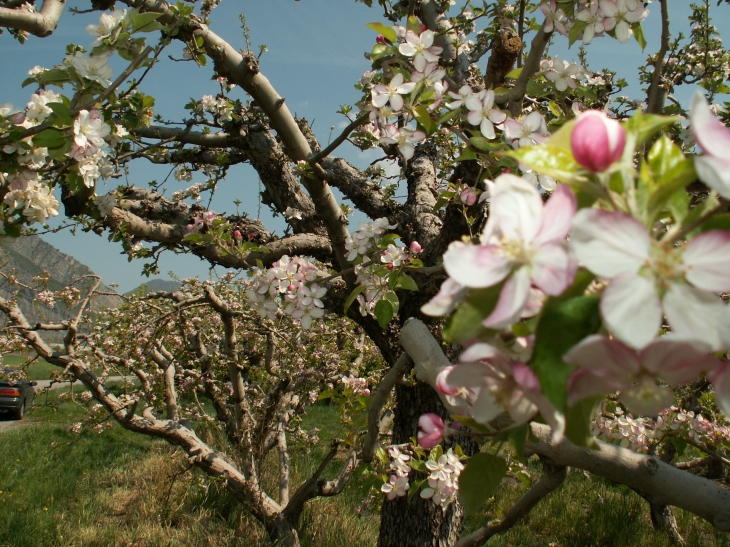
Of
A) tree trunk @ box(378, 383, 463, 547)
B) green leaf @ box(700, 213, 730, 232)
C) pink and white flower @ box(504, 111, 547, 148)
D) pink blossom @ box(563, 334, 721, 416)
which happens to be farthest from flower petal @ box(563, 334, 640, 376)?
tree trunk @ box(378, 383, 463, 547)

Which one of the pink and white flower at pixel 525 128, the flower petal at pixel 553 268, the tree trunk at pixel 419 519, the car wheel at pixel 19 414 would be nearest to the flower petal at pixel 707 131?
the flower petal at pixel 553 268

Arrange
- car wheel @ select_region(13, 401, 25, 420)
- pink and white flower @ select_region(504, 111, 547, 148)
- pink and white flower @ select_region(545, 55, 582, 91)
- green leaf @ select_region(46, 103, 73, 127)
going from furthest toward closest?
car wheel @ select_region(13, 401, 25, 420), pink and white flower @ select_region(545, 55, 582, 91), pink and white flower @ select_region(504, 111, 547, 148), green leaf @ select_region(46, 103, 73, 127)

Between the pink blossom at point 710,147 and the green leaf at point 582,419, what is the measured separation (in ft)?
0.57

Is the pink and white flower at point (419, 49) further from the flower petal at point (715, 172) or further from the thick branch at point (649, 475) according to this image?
the flower petal at point (715, 172)

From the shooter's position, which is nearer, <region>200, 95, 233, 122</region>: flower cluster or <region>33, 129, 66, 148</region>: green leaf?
<region>33, 129, 66, 148</region>: green leaf

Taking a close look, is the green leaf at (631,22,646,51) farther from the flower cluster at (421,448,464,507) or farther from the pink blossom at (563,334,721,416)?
the flower cluster at (421,448,464,507)

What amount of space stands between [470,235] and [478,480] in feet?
4.49

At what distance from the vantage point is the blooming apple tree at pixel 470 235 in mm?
318

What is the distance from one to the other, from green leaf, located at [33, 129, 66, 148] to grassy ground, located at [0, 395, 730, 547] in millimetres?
2865

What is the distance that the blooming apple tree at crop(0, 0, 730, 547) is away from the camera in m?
0.32

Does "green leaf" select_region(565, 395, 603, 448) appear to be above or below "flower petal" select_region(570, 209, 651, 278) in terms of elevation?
below

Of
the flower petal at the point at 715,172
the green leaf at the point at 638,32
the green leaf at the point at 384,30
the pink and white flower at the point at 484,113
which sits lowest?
the flower petal at the point at 715,172

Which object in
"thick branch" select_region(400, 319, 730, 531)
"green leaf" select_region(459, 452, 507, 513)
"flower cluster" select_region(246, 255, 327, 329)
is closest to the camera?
"green leaf" select_region(459, 452, 507, 513)

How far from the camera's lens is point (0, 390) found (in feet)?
30.0
